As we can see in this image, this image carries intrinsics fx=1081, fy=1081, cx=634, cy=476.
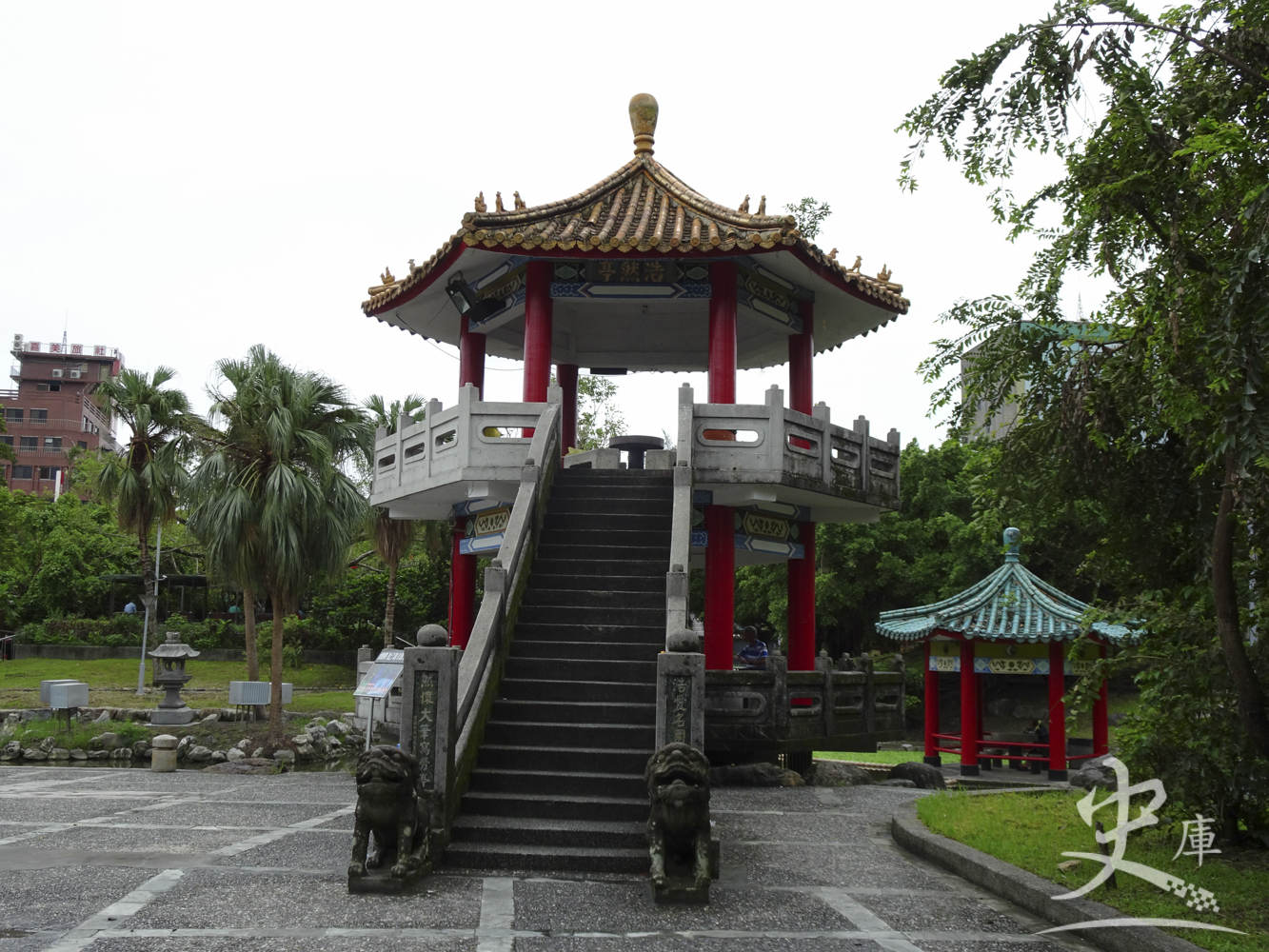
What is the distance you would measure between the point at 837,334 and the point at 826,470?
157 inches

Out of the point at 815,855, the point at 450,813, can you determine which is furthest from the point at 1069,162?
the point at 450,813

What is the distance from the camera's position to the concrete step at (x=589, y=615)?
405 inches

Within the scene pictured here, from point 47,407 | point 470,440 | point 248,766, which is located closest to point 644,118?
point 470,440

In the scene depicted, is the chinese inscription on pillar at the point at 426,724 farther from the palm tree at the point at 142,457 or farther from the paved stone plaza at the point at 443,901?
the palm tree at the point at 142,457

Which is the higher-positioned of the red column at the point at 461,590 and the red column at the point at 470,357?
→ the red column at the point at 470,357

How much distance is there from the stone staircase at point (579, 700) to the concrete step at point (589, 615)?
0.04ft

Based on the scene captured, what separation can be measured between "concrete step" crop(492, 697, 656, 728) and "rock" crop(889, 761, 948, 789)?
6.54 m

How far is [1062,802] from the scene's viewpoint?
10.4 meters

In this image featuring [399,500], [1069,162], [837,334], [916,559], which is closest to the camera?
[1069,162]

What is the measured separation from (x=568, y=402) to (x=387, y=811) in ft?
34.5

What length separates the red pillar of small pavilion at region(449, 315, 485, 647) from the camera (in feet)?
48.9

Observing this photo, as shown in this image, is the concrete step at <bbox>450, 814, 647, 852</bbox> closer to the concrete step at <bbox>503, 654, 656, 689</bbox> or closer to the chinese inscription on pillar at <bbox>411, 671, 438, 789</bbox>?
the chinese inscription on pillar at <bbox>411, 671, 438, 789</bbox>

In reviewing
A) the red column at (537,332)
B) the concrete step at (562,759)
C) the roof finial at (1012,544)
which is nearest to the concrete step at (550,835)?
the concrete step at (562,759)

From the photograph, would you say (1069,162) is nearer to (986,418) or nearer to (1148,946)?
(986,418)
